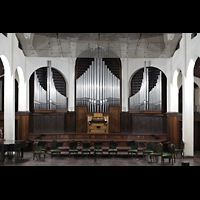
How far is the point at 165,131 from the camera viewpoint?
1595 cm

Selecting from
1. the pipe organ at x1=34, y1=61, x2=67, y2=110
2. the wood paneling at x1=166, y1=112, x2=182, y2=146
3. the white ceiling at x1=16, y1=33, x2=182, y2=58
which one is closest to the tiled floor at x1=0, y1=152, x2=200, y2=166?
the wood paneling at x1=166, y1=112, x2=182, y2=146

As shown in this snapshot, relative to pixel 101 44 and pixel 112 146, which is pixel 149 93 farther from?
pixel 101 44

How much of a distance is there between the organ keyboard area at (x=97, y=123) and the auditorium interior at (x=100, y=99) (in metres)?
0.05

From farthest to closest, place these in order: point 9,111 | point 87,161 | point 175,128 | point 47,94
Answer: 1. point 47,94
2. point 175,128
3. point 9,111
4. point 87,161

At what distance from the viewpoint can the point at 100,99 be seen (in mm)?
16453

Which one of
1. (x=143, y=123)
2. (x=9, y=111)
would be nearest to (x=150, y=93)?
(x=143, y=123)

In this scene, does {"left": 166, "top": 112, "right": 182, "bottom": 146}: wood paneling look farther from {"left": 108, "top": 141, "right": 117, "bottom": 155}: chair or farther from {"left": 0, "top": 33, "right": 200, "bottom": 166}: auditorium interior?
{"left": 108, "top": 141, "right": 117, "bottom": 155}: chair

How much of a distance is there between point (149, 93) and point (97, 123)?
330 cm

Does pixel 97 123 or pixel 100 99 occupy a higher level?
pixel 100 99

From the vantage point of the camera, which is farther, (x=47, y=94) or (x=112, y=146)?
(x=47, y=94)

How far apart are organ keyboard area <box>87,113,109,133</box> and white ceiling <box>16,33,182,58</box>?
13.5ft

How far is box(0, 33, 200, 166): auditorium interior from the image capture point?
41.2 feet
